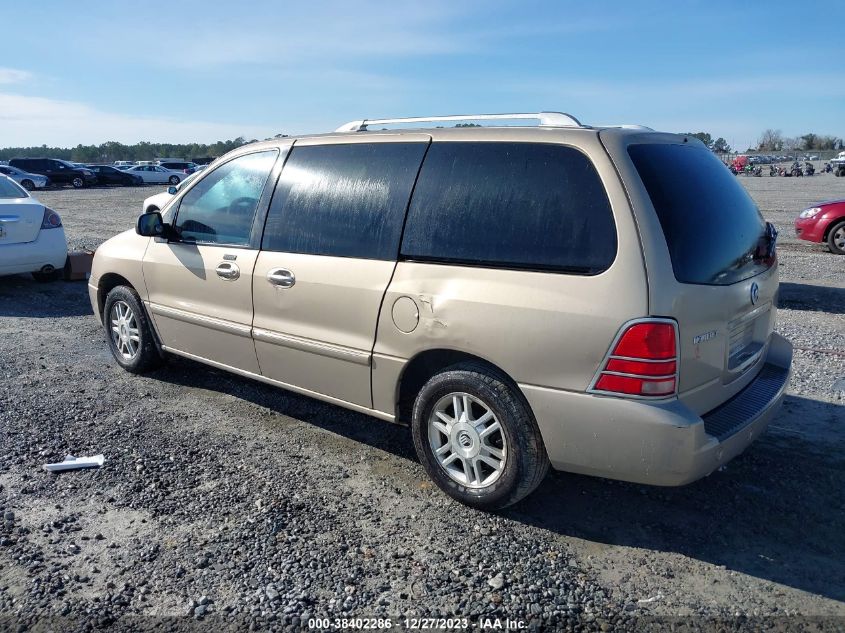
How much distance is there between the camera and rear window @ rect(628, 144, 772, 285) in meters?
3.22

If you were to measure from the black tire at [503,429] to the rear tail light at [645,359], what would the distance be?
0.51 metres

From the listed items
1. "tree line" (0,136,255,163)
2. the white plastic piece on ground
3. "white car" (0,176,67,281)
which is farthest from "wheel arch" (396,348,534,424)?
"tree line" (0,136,255,163)

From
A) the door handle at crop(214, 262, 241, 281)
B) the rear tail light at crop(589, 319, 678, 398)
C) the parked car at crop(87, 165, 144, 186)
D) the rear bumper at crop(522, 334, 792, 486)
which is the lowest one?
the rear bumper at crop(522, 334, 792, 486)

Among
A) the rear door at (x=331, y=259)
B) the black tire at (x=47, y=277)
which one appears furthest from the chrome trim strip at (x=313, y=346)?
the black tire at (x=47, y=277)

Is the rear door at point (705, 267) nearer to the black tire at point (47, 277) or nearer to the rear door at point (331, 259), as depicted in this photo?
the rear door at point (331, 259)

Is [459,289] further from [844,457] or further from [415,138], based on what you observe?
[844,457]

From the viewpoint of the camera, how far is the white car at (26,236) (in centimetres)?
879

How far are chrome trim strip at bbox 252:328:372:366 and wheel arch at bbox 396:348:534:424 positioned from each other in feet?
0.80

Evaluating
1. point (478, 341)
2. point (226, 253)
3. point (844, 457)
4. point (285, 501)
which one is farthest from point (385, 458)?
point (844, 457)

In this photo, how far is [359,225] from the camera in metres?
4.11

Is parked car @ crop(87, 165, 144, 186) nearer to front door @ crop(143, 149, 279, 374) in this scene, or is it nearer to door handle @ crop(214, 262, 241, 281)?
front door @ crop(143, 149, 279, 374)

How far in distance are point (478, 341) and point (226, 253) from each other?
7.05 feet

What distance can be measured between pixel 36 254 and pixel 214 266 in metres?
5.53

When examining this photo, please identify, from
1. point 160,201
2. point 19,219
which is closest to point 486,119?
point 19,219
